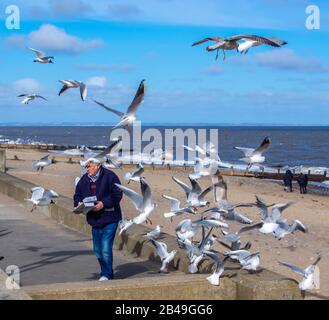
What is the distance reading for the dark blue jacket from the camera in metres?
7.62

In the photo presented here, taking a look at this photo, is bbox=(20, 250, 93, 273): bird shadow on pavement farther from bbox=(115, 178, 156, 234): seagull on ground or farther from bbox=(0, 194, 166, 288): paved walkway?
bbox=(115, 178, 156, 234): seagull on ground

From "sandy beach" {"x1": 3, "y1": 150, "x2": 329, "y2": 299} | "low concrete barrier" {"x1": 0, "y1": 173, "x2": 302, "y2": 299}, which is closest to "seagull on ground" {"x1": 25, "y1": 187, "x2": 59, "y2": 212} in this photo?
"low concrete barrier" {"x1": 0, "y1": 173, "x2": 302, "y2": 299}

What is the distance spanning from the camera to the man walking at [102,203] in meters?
7.62

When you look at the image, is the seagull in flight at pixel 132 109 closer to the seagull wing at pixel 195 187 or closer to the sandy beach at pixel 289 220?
the seagull wing at pixel 195 187

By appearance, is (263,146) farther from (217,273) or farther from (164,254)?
(164,254)

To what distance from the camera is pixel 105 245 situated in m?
7.83

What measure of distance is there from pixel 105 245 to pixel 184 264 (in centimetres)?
109

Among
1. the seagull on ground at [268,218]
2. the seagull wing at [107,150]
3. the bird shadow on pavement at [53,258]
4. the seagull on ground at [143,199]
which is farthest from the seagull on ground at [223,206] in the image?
the bird shadow on pavement at [53,258]

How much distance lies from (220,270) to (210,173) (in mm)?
1638
